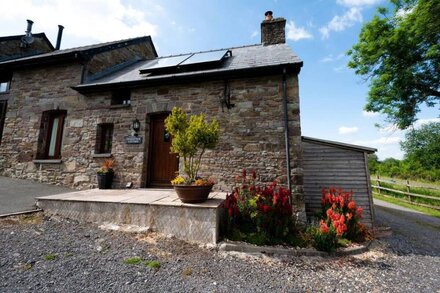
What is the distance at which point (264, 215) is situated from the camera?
3908 mm

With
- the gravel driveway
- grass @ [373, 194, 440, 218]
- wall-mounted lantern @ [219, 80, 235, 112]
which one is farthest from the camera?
grass @ [373, 194, 440, 218]

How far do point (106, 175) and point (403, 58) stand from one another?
15776mm

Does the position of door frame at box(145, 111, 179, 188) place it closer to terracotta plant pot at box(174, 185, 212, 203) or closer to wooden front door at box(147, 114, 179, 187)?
wooden front door at box(147, 114, 179, 187)

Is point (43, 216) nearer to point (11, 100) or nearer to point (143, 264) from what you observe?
point (143, 264)

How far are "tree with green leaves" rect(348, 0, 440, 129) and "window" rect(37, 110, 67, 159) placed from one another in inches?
629

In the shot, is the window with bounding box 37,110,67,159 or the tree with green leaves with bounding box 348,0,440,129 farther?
the tree with green leaves with bounding box 348,0,440,129

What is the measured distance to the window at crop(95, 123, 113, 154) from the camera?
6.89 m

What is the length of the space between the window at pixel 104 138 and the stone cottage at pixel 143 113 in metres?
0.03

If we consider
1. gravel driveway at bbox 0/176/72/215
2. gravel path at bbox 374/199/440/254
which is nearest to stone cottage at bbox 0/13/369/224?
gravel driveway at bbox 0/176/72/215

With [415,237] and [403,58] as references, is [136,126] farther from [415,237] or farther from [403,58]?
[403,58]

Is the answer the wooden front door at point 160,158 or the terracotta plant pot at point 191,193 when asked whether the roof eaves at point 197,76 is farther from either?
the terracotta plant pot at point 191,193

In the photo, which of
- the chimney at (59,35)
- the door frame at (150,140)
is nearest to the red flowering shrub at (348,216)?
the door frame at (150,140)

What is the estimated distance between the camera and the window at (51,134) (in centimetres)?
739

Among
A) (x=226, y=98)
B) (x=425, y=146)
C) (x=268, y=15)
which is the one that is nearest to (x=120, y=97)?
(x=226, y=98)
